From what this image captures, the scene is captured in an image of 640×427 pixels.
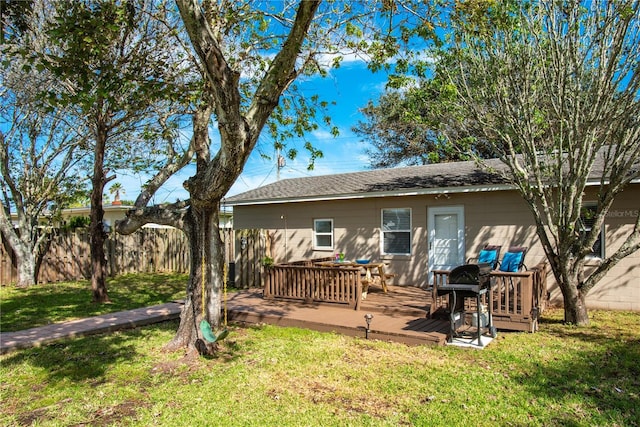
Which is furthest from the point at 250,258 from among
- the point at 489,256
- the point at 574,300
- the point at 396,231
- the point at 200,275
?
the point at 574,300

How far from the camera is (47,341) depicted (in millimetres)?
6621

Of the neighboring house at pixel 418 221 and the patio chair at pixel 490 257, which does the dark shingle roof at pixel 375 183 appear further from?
the patio chair at pixel 490 257

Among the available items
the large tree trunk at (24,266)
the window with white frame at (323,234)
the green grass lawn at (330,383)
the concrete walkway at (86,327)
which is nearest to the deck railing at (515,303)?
the green grass lawn at (330,383)

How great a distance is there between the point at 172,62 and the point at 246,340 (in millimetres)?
5469

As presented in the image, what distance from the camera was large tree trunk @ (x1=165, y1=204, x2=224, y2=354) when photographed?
609cm

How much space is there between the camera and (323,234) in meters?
13.2

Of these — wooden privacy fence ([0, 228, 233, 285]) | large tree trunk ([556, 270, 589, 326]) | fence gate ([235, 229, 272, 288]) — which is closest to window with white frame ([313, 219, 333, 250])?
fence gate ([235, 229, 272, 288])

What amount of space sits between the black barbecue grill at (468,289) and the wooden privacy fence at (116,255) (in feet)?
25.9

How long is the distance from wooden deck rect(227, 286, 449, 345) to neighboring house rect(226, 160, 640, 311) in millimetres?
1527

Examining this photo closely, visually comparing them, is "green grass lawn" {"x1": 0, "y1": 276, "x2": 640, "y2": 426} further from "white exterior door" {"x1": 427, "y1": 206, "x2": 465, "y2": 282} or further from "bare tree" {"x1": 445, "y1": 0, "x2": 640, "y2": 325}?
"white exterior door" {"x1": 427, "y1": 206, "x2": 465, "y2": 282}

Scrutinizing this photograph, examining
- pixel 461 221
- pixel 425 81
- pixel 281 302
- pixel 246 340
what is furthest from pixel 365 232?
pixel 246 340

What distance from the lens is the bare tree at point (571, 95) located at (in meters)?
6.45

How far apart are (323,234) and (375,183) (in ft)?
7.30

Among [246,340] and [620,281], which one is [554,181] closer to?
[620,281]
